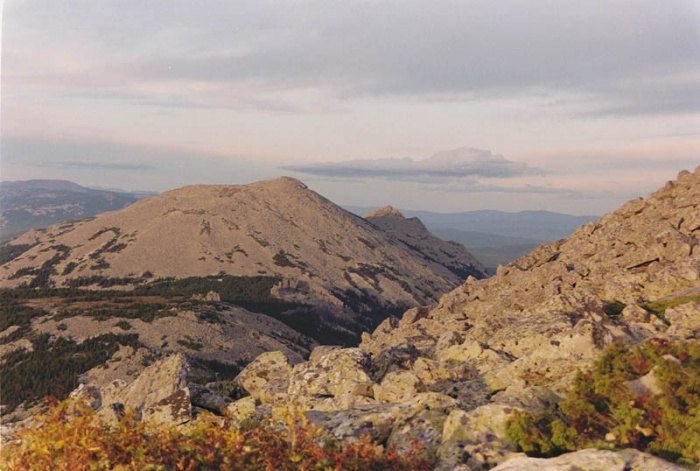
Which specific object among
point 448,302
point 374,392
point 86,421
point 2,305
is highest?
point 86,421

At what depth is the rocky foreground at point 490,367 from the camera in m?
15.7

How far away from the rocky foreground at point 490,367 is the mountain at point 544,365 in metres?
0.08

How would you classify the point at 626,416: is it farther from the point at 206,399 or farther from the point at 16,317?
the point at 16,317

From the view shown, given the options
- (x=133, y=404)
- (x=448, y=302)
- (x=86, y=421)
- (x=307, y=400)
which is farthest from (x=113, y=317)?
(x=86, y=421)

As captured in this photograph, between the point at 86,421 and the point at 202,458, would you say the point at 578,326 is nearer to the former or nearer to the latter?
the point at 202,458

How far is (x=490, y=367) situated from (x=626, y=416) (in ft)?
39.7

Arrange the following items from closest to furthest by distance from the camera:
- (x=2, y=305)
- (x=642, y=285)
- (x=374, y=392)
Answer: (x=374, y=392) → (x=642, y=285) → (x=2, y=305)

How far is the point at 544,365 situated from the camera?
2431 cm

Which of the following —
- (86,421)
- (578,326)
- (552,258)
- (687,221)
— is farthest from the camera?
(552,258)

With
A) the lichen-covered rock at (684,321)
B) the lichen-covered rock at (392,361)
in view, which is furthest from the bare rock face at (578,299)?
the lichen-covered rock at (392,361)

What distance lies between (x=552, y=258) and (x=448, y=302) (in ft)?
49.0

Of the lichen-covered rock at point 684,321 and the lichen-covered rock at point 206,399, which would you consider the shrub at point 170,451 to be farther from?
the lichen-covered rock at point 684,321

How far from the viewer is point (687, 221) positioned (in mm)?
50750

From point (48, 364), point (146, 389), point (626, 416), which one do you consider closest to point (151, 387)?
point (146, 389)
